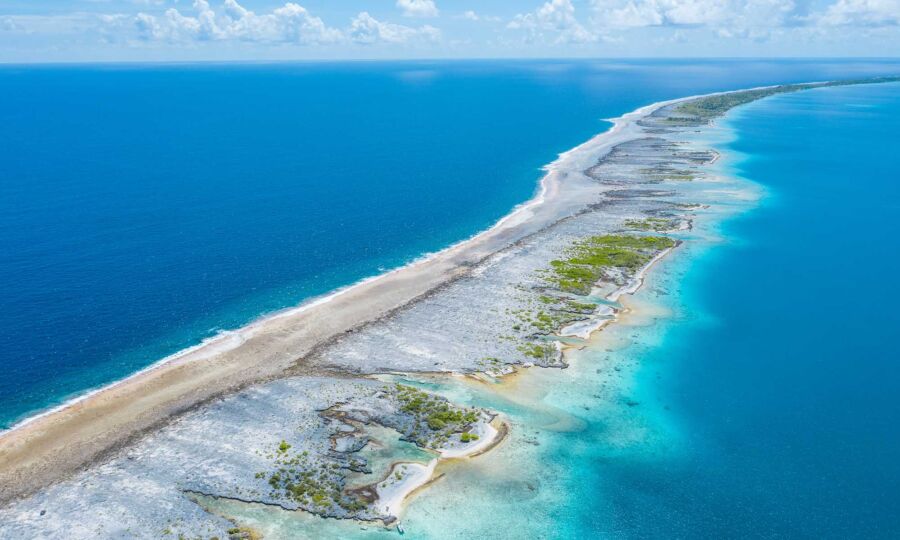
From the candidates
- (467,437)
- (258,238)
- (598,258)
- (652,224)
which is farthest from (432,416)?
(652,224)

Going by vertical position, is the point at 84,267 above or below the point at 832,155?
below

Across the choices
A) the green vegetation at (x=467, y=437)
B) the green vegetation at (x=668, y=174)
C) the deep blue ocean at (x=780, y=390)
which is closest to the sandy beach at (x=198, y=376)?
the green vegetation at (x=467, y=437)

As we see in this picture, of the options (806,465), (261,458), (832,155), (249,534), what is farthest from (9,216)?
(832,155)

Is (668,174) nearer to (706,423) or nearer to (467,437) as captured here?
(706,423)

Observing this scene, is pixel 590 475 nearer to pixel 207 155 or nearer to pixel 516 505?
pixel 516 505

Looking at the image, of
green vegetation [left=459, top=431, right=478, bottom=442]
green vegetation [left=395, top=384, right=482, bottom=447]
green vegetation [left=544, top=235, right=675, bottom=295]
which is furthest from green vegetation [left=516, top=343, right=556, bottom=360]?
green vegetation [left=544, top=235, right=675, bottom=295]

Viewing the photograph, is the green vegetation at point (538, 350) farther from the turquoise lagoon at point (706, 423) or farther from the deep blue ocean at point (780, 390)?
the deep blue ocean at point (780, 390)

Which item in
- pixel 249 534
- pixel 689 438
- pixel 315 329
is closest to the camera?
pixel 249 534
